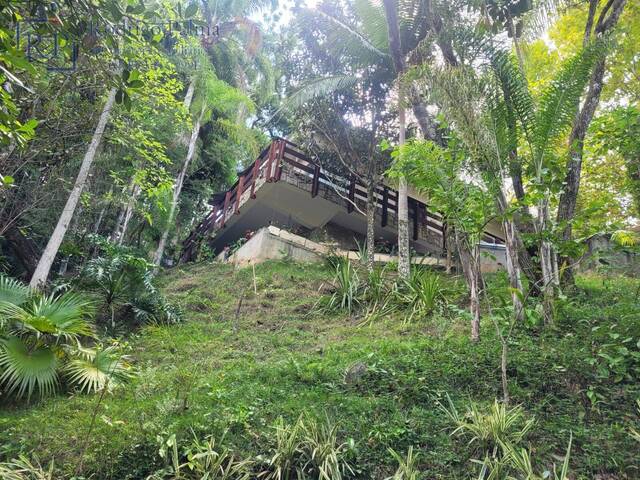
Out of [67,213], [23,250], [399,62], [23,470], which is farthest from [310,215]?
[23,470]

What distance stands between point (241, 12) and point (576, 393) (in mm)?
17351

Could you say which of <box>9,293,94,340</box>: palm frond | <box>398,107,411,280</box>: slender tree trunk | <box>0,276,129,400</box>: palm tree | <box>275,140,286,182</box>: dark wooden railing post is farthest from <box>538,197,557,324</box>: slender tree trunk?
<box>275,140,286,182</box>: dark wooden railing post

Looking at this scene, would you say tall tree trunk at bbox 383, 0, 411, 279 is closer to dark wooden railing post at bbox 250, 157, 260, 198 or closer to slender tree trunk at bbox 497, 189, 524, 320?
slender tree trunk at bbox 497, 189, 524, 320

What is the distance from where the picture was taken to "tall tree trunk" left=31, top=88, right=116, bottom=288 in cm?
785

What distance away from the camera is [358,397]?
4.98 meters

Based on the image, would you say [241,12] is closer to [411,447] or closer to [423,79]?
[423,79]

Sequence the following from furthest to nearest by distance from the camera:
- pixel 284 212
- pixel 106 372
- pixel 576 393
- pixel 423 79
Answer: pixel 284 212 → pixel 423 79 → pixel 106 372 → pixel 576 393

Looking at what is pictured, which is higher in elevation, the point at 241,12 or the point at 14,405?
the point at 241,12

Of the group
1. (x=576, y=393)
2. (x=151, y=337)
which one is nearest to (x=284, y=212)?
(x=151, y=337)

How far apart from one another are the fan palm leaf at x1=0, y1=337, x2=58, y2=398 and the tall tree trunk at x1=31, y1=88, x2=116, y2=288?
8.45 feet

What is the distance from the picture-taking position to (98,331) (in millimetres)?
7848

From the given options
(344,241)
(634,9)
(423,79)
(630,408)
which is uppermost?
(634,9)

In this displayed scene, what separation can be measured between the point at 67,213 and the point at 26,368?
12.1ft

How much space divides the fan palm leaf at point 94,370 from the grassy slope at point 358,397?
0.18m
